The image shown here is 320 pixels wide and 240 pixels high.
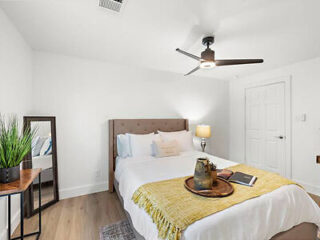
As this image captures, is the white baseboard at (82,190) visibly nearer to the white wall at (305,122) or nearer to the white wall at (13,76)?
the white wall at (13,76)

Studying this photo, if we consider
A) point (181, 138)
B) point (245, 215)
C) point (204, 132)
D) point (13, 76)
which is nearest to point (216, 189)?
point (245, 215)

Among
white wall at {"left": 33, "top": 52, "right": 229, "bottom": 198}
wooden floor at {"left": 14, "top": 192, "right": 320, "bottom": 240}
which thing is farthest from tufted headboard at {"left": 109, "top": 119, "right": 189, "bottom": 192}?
wooden floor at {"left": 14, "top": 192, "right": 320, "bottom": 240}

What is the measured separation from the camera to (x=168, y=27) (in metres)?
1.86

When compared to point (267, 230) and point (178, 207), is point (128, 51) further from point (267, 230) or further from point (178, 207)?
point (267, 230)

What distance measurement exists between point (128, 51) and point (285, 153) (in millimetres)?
3659

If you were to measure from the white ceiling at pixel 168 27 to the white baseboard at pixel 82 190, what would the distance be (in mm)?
2268

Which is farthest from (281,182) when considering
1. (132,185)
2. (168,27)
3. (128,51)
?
(128,51)

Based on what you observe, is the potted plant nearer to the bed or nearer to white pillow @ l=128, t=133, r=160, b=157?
the bed

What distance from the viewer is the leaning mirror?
2168 mm

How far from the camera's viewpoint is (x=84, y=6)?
1.54 meters

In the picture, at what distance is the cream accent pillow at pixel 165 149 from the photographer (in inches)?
103

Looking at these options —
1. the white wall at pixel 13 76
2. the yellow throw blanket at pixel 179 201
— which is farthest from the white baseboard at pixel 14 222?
the yellow throw blanket at pixel 179 201

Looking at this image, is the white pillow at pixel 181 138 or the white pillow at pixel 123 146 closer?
the white pillow at pixel 123 146

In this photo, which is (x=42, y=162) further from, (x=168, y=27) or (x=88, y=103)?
(x=168, y=27)
